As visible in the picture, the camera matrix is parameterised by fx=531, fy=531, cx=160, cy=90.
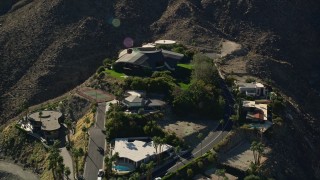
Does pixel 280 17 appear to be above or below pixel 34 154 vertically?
above

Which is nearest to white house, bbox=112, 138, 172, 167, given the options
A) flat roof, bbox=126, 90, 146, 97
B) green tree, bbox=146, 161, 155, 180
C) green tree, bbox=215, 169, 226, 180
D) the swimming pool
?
the swimming pool

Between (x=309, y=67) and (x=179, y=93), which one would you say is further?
(x=309, y=67)

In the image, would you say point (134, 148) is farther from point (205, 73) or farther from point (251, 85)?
point (251, 85)

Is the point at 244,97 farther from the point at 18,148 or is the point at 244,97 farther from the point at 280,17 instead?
the point at 280,17

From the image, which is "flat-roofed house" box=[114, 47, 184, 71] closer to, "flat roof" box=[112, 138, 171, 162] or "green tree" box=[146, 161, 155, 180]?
"flat roof" box=[112, 138, 171, 162]

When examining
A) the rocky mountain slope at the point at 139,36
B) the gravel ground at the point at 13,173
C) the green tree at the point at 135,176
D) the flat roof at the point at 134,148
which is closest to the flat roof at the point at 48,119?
the gravel ground at the point at 13,173

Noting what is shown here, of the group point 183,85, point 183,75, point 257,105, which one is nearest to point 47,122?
point 183,85

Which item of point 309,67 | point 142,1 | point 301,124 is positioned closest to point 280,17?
point 309,67
